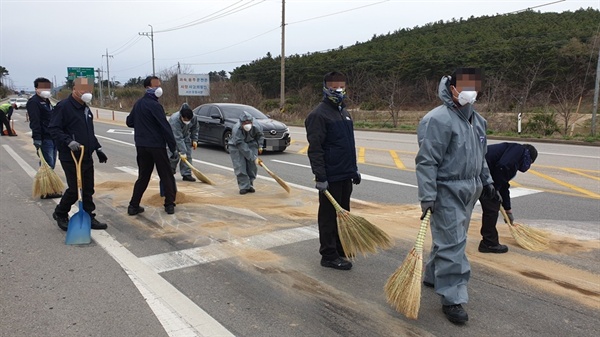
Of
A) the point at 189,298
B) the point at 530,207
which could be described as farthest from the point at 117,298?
the point at 530,207

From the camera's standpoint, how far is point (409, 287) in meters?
3.19

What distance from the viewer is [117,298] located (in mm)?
3615

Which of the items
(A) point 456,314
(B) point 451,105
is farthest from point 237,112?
(A) point 456,314

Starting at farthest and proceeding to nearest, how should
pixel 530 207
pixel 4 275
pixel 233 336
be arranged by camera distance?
1. pixel 530 207
2. pixel 4 275
3. pixel 233 336

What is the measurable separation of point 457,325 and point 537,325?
1.92 feet

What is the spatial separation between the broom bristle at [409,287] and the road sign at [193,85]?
40.7m

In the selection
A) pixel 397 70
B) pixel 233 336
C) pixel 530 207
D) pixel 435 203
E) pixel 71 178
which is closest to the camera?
pixel 233 336

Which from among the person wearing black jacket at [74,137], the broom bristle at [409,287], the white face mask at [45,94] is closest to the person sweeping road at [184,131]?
the white face mask at [45,94]

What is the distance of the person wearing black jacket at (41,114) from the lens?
6.86 m

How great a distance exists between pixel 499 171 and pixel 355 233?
1815 mm

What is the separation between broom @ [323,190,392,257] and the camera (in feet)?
13.5

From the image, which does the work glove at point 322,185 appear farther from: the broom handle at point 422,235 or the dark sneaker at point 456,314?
the dark sneaker at point 456,314

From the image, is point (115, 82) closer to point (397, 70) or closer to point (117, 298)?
point (397, 70)

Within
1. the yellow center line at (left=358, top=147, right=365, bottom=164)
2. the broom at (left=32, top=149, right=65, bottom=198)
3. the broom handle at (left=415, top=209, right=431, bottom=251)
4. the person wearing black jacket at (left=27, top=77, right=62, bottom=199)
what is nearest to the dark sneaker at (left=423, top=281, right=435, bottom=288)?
the broom handle at (left=415, top=209, right=431, bottom=251)
